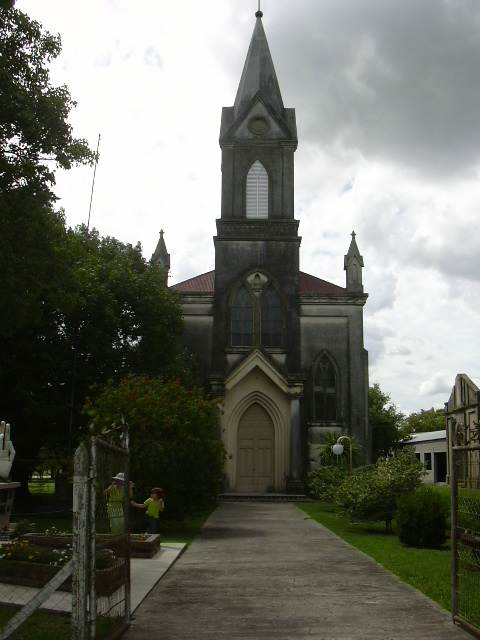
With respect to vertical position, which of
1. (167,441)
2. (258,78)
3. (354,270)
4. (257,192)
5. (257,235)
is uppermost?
(258,78)

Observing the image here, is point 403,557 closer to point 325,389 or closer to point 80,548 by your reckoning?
point 80,548

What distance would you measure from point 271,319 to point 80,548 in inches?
1165

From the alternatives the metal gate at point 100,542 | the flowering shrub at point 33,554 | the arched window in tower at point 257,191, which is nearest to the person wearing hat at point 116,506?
the metal gate at point 100,542

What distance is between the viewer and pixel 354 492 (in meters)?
19.4

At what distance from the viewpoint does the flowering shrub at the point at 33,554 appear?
10.9 meters

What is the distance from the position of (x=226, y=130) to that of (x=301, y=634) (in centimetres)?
3290

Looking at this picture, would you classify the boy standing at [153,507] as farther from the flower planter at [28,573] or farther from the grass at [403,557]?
the flower planter at [28,573]

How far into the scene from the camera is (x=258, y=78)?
3931 cm

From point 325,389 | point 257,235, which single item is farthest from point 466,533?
point 257,235

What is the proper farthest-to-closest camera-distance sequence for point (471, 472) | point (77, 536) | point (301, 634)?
point (471, 472), point (301, 634), point (77, 536)

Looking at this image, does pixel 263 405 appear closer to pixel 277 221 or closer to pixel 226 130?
pixel 277 221

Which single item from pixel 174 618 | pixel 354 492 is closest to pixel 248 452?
pixel 354 492

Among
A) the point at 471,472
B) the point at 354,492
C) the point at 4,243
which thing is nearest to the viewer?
the point at 471,472

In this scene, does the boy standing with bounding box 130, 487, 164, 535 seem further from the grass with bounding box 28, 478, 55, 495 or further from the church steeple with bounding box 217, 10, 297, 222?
the church steeple with bounding box 217, 10, 297, 222
